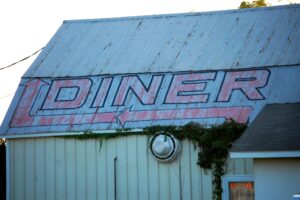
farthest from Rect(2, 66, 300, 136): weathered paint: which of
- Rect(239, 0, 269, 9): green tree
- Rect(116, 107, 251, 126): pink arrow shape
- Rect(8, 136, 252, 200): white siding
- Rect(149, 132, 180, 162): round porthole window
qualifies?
Rect(239, 0, 269, 9): green tree

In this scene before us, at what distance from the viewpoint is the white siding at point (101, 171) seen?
24.8 meters

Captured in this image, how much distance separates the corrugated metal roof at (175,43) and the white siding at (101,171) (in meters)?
2.67

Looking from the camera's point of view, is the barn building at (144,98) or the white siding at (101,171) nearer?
the white siding at (101,171)

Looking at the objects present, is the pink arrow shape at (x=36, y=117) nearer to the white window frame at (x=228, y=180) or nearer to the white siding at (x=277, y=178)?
the white window frame at (x=228, y=180)

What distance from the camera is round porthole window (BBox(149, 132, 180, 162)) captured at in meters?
24.7

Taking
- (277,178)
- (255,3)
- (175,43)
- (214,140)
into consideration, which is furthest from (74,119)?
(255,3)

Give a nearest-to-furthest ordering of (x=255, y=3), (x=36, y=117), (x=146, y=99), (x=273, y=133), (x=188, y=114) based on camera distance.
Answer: (x=273, y=133) → (x=188, y=114) → (x=146, y=99) → (x=36, y=117) → (x=255, y=3)

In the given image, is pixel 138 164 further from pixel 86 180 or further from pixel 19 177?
pixel 19 177

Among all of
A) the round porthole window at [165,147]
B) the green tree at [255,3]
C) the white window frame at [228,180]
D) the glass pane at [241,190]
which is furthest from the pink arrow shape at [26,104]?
the green tree at [255,3]

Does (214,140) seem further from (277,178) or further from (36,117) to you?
(36,117)

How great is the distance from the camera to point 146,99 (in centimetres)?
2623

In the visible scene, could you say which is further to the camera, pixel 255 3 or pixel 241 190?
pixel 255 3

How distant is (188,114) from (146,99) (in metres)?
1.51

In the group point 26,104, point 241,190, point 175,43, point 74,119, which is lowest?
point 241,190
